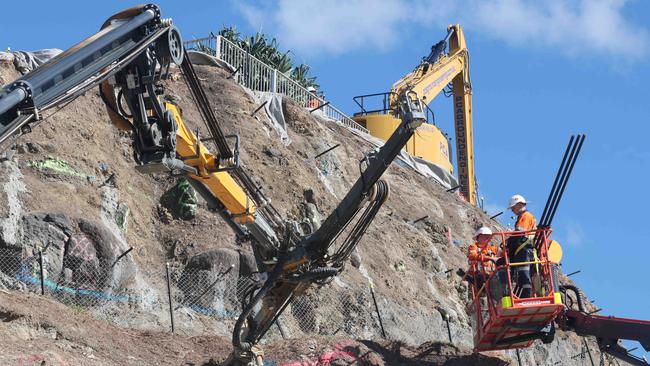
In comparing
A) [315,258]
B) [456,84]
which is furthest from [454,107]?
[315,258]

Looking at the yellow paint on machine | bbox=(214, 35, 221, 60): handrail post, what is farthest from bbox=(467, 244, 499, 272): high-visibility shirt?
bbox=(214, 35, 221, 60): handrail post

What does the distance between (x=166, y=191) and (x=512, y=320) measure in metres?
9.27

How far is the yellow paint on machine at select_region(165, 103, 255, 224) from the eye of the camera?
1432 cm

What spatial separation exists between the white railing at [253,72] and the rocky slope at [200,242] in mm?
1614

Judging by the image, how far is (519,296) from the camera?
16.6 metres

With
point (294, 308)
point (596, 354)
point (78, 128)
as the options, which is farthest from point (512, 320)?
point (596, 354)

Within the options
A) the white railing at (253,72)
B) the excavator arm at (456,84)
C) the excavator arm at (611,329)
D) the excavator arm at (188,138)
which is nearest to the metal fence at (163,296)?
the excavator arm at (188,138)

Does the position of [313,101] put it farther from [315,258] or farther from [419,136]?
[315,258]

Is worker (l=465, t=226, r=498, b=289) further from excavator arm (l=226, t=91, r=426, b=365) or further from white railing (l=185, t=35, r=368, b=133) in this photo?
white railing (l=185, t=35, r=368, b=133)

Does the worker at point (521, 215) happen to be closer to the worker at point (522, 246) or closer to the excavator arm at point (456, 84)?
the worker at point (522, 246)

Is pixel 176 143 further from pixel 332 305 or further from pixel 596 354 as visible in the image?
pixel 596 354

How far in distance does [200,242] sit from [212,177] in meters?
7.01

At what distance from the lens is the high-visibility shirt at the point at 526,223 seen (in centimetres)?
1714

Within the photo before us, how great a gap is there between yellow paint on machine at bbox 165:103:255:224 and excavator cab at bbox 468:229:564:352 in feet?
14.1
